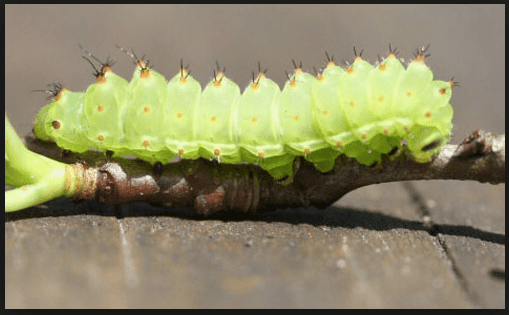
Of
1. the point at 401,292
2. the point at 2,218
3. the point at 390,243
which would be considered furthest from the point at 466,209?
the point at 2,218

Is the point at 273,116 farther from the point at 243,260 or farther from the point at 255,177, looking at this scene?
the point at 243,260

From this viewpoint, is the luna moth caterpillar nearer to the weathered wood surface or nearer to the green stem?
the green stem

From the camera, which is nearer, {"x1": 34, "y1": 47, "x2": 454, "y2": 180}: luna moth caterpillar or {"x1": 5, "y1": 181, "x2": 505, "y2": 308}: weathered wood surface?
{"x1": 5, "y1": 181, "x2": 505, "y2": 308}: weathered wood surface

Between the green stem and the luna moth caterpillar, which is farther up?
the luna moth caterpillar

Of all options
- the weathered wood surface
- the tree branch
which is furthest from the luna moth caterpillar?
the weathered wood surface

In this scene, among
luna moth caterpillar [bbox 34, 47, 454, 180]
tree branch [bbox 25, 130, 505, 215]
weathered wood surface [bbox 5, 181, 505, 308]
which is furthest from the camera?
tree branch [bbox 25, 130, 505, 215]

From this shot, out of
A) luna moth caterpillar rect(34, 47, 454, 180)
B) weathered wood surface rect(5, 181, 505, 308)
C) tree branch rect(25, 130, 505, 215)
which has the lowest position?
weathered wood surface rect(5, 181, 505, 308)

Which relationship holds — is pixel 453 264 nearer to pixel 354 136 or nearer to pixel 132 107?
pixel 354 136

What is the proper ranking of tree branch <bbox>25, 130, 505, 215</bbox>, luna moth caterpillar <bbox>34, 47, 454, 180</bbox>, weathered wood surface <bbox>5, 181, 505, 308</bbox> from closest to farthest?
weathered wood surface <bbox>5, 181, 505, 308</bbox>, luna moth caterpillar <bbox>34, 47, 454, 180</bbox>, tree branch <bbox>25, 130, 505, 215</bbox>
